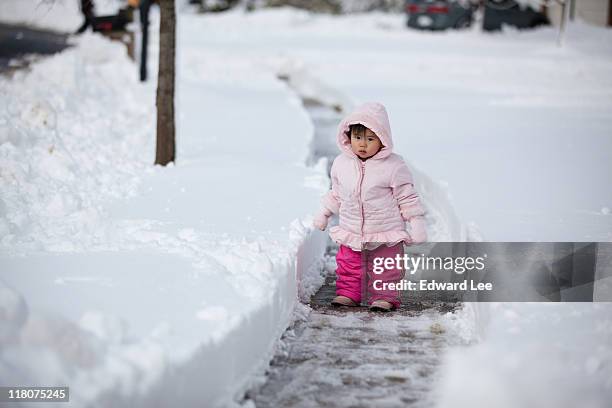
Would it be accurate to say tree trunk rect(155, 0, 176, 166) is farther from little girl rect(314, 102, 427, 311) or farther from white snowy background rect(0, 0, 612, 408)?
little girl rect(314, 102, 427, 311)

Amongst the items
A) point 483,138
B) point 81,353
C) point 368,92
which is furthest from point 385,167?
point 368,92

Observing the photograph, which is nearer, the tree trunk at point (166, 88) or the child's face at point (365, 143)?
the child's face at point (365, 143)

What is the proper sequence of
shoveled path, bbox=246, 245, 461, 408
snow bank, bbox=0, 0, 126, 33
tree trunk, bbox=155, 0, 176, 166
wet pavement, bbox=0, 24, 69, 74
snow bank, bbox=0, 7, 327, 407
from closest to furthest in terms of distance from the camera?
snow bank, bbox=0, 7, 327, 407 < shoveled path, bbox=246, 245, 461, 408 < tree trunk, bbox=155, 0, 176, 166 < wet pavement, bbox=0, 24, 69, 74 < snow bank, bbox=0, 0, 126, 33

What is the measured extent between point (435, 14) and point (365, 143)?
2375 cm

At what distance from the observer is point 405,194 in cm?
514

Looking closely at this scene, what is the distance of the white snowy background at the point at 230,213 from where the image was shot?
132 inches

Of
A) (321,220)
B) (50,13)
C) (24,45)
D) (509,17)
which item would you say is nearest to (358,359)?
(321,220)

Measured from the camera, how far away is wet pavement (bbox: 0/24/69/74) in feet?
43.9

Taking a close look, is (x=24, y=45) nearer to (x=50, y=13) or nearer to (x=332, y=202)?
(x=50, y=13)

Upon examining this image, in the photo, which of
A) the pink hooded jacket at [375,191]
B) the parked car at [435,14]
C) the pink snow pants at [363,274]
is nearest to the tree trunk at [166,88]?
the pink hooded jacket at [375,191]

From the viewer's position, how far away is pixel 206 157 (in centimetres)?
898

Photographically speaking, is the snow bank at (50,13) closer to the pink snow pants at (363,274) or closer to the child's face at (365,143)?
the child's face at (365,143)

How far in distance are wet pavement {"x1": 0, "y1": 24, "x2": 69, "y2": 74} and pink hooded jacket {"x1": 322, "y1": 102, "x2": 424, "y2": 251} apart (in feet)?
28.2

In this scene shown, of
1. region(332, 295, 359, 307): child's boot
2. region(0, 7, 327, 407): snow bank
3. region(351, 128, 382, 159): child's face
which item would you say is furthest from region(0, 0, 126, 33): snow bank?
region(332, 295, 359, 307): child's boot
